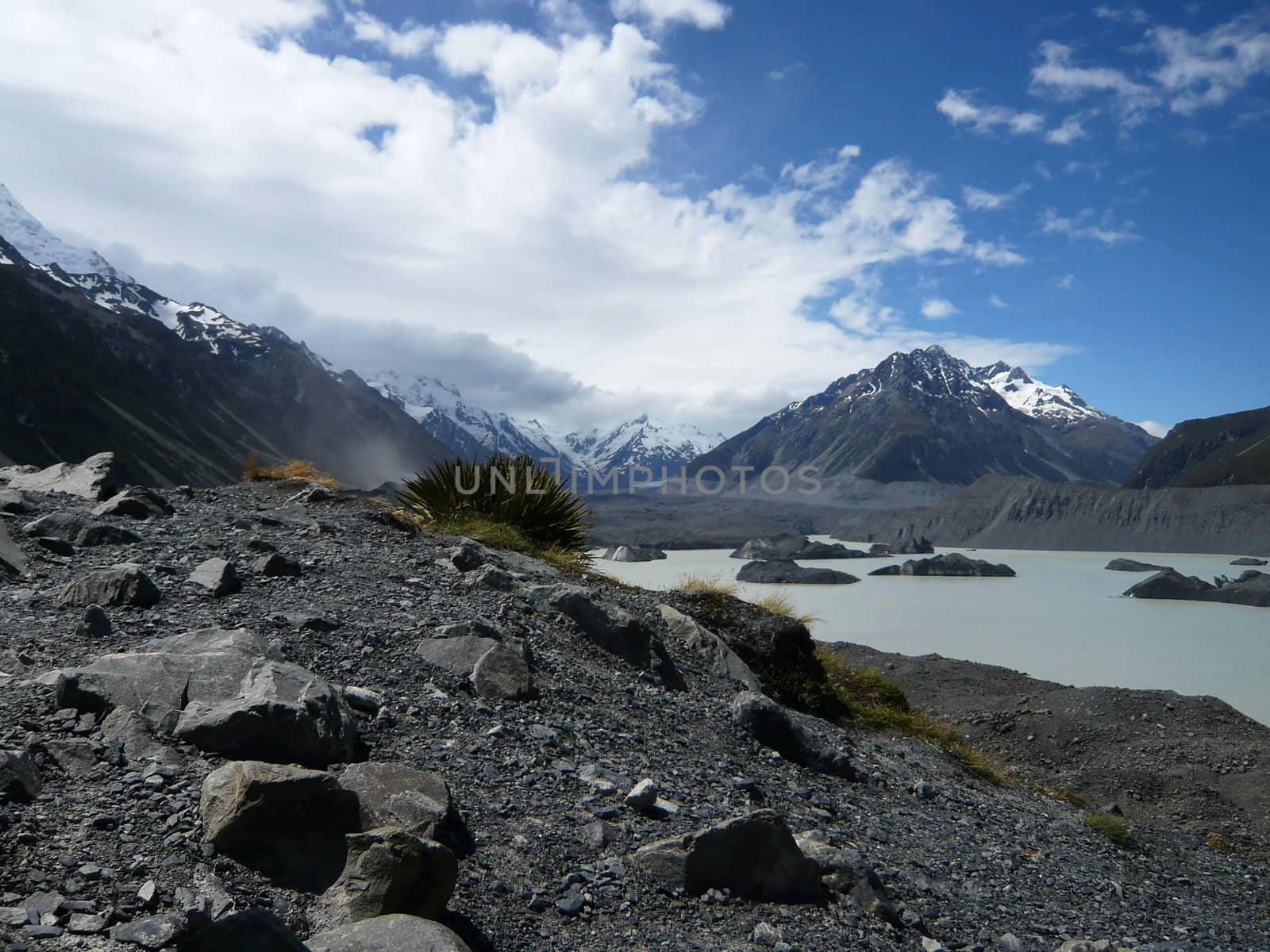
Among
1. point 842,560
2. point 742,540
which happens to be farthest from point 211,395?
point 842,560

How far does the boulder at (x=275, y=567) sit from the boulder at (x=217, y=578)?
337 mm

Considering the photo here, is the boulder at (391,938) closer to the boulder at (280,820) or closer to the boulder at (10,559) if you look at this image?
the boulder at (280,820)

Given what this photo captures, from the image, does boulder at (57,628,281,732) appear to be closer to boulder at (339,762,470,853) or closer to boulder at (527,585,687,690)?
boulder at (339,762,470,853)

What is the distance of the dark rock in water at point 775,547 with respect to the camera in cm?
7781

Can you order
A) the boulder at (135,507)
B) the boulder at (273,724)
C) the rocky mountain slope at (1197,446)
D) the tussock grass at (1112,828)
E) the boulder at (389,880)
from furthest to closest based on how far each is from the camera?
the rocky mountain slope at (1197,446) < the boulder at (135,507) < the tussock grass at (1112,828) < the boulder at (273,724) < the boulder at (389,880)

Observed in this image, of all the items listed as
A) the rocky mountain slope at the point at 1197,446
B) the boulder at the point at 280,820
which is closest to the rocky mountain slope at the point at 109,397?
the boulder at the point at 280,820

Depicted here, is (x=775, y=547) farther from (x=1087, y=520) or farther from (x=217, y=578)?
(x=217, y=578)

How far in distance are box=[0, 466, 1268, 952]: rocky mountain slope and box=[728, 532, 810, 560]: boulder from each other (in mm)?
69852

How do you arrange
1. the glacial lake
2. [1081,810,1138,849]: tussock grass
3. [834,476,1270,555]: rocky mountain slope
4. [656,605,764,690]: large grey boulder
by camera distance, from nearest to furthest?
[1081,810,1138,849]: tussock grass, [656,605,764,690]: large grey boulder, the glacial lake, [834,476,1270,555]: rocky mountain slope

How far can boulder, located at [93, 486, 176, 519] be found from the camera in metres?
9.05

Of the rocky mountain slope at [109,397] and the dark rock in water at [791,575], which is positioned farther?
the rocky mountain slope at [109,397]

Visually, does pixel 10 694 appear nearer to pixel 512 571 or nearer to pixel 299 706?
pixel 299 706

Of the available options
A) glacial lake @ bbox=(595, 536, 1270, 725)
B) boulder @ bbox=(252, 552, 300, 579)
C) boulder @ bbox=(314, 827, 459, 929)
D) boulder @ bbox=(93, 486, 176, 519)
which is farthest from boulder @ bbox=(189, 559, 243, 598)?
glacial lake @ bbox=(595, 536, 1270, 725)

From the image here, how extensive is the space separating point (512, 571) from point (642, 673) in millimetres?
2289
